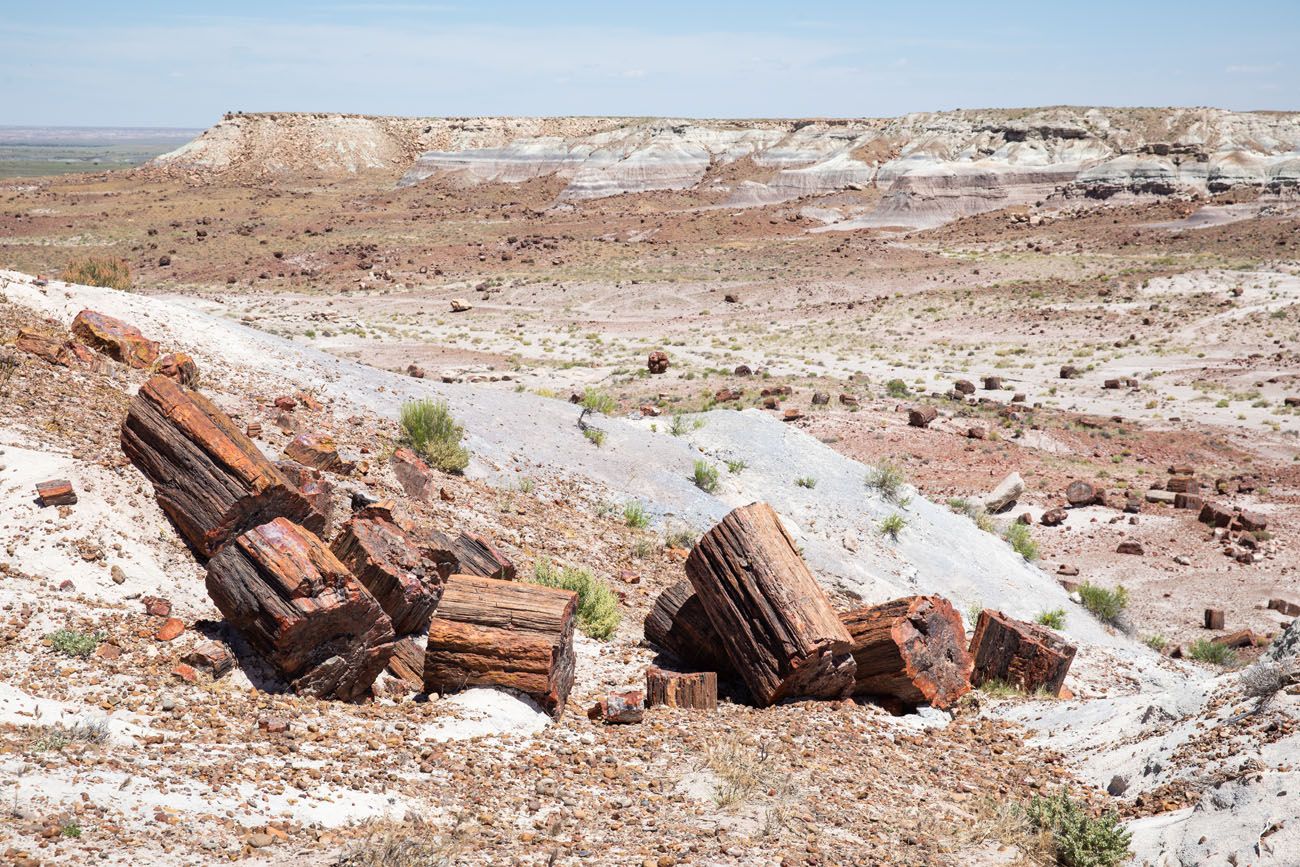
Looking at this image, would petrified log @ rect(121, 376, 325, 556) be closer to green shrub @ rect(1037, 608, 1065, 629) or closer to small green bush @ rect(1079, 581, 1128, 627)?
green shrub @ rect(1037, 608, 1065, 629)

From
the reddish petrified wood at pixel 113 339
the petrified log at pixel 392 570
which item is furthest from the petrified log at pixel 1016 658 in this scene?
the reddish petrified wood at pixel 113 339

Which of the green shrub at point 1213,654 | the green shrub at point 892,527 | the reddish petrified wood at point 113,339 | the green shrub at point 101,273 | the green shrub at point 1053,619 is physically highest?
the green shrub at point 101,273

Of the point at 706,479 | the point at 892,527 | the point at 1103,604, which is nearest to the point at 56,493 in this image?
the point at 706,479

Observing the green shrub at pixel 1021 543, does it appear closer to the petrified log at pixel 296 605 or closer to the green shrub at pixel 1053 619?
the green shrub at pixel 1053 619

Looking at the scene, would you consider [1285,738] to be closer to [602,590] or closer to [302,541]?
[602,590]

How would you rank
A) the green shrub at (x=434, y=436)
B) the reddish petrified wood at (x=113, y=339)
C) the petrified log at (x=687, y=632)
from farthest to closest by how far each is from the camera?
1. the green shrub at (x=434, y=436)
2. the reddish petrified wood at (x=113, y=339)
3. the petrified log at (x=687, y=632)

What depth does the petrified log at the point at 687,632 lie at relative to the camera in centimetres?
753

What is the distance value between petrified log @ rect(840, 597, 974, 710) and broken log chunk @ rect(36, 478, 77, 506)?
5.56 m

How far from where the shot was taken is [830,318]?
120ft

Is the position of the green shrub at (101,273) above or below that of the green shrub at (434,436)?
above

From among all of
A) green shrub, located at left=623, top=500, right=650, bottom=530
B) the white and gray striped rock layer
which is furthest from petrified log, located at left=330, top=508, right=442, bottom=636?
the white and gray striped rock layer

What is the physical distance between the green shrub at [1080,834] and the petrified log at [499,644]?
300 centimetres

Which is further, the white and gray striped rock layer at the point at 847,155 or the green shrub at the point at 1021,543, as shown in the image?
the white and gray striped rock layer at the point at 847,155

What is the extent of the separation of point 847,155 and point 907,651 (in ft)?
240
